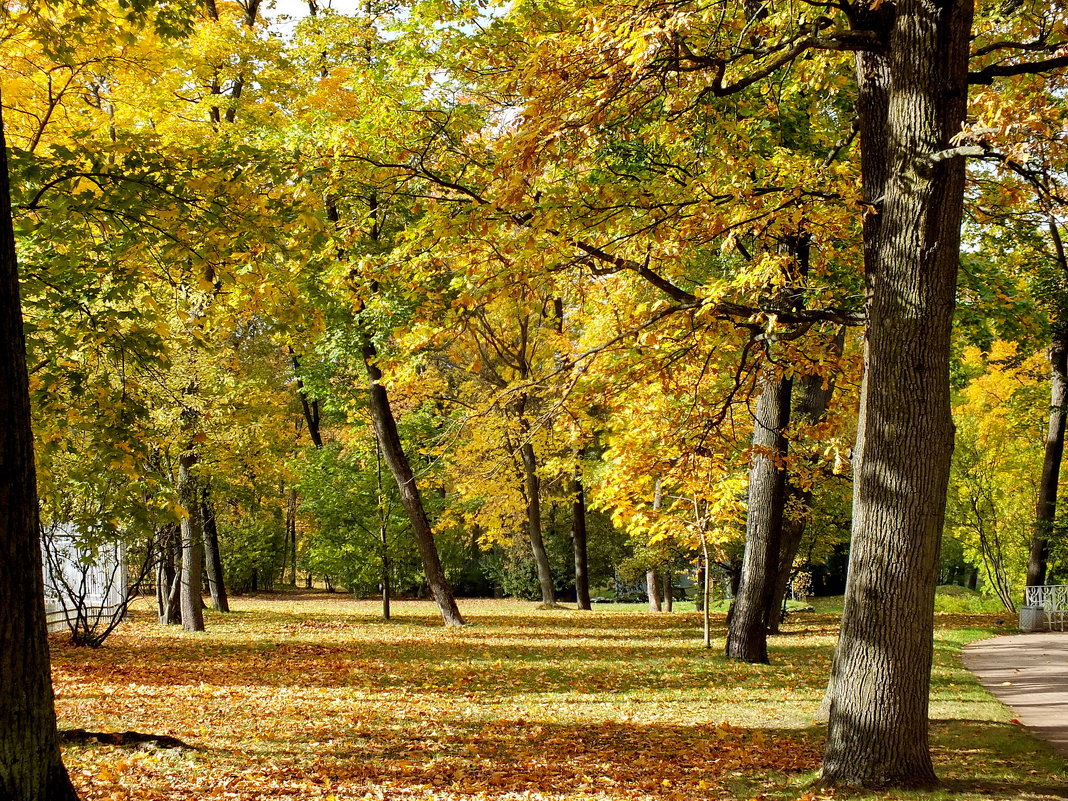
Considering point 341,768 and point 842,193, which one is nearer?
point 341,768

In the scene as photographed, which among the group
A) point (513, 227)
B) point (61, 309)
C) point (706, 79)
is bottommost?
point (61, 309)

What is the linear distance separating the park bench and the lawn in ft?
15.6

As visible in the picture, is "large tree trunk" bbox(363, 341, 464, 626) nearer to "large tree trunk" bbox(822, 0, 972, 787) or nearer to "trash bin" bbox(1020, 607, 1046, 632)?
"large tree trunk" bbox(822, 0, 972, 787)

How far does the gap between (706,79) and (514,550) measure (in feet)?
88.1

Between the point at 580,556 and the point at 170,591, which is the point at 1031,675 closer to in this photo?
the point at 580,556

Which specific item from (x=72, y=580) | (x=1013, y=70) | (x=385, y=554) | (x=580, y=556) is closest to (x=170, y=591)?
(x=72, y=580)

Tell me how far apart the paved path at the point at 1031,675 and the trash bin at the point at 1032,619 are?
92cm

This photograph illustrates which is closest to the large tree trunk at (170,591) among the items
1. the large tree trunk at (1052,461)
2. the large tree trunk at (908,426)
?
the large tree trunk at (908,426)

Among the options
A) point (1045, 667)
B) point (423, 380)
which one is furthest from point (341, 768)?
point (423, 380)

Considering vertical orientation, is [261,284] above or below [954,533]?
above

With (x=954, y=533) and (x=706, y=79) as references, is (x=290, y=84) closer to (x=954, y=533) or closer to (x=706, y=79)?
(x=706, y=79)

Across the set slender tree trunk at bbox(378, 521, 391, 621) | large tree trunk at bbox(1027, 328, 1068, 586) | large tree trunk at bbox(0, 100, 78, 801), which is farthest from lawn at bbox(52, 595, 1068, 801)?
large tree trunk at bbox(1027, 328, 1068, 586)

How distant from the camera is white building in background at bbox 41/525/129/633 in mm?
11883

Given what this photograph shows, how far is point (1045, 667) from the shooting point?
1214 cm
